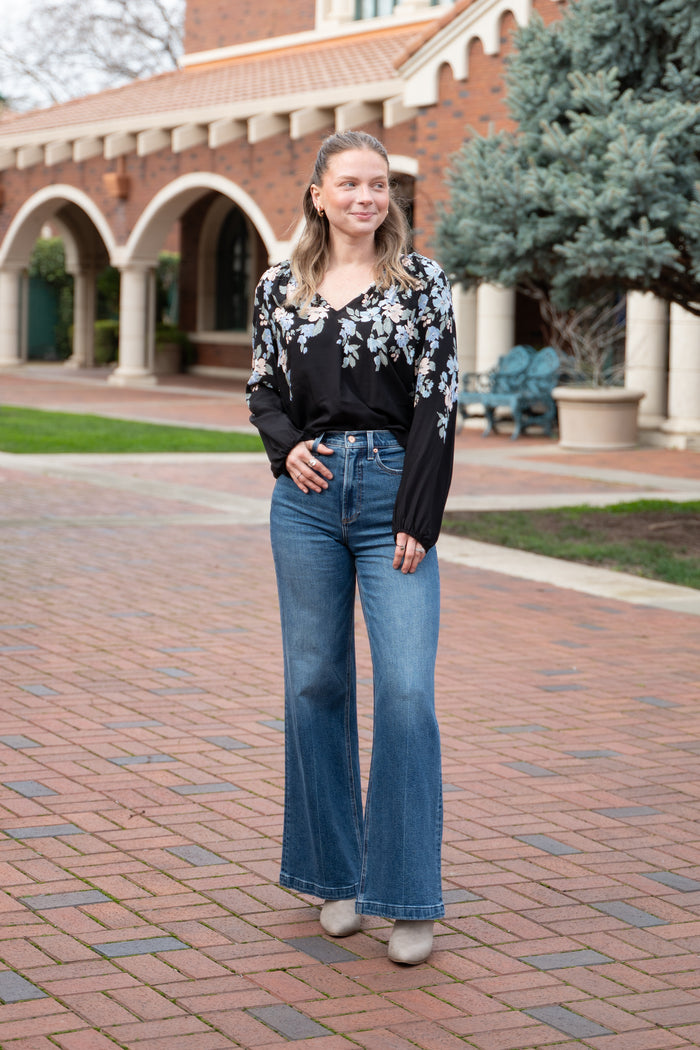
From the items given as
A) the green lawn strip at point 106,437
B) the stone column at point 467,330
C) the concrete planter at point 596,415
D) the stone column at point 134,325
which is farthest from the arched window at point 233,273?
the concrete planter at point 596,415

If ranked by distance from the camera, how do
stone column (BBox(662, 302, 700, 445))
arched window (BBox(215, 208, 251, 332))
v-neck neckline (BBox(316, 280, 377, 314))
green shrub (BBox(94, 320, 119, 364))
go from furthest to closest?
green shrub (BBox(94, 320, 119, 364)) → arched window (BBox(215, 208, 251, 332)) → stone column (BBox(662, 302, 700, 445)) → v-neck neckline (BBox(316, 280, 377, 314))

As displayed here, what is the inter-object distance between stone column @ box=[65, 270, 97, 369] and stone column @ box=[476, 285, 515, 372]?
15467mm

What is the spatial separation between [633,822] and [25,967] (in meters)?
2.07

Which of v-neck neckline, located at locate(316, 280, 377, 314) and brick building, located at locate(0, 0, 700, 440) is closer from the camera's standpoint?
v-neck neckline, located at locate(316, 280, 377, 314)

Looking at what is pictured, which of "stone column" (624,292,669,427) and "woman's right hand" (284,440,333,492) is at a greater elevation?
"stone column" (624,292,669,427)

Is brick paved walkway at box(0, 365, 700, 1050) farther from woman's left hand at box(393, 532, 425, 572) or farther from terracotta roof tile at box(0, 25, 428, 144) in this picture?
terracotta roof tile at box(0, 25, 428, 144)

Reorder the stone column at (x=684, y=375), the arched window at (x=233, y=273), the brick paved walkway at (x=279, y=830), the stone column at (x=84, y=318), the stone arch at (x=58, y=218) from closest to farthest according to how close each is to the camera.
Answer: the brick paved walkway at (x=279, y=830) < the stone column at (x=684, y=375) < the stone arch at (x=58, y=218) < the arched window at (x=233, y=273) < the stone column at (x=84, y=318)

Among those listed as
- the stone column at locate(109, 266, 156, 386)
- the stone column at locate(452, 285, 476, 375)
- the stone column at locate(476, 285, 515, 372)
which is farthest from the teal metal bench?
the stone column at locate(109, 266, 156, 386)

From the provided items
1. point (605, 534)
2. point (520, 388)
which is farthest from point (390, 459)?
point (520, 388)

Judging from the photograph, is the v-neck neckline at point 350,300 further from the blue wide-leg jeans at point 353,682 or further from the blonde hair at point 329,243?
the blue wide-leg jeans at point 353,682

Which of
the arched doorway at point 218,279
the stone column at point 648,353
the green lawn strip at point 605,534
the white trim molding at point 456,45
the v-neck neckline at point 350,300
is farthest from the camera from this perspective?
the arched doorway at point 218,279

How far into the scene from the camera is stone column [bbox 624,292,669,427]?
60.1ft

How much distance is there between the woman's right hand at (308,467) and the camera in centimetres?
365

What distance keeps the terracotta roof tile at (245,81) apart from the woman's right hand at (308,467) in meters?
18.5
